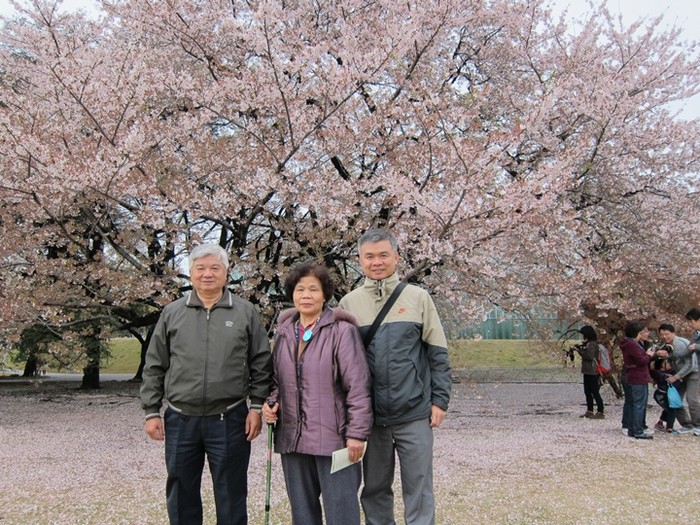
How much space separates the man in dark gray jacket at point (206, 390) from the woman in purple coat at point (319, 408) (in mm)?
185

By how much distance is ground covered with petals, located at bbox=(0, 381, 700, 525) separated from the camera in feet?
12.2

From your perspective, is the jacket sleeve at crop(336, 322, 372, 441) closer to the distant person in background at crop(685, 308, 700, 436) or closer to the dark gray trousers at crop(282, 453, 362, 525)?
the dark gray trousers at crop(282, 453, 362, 525)

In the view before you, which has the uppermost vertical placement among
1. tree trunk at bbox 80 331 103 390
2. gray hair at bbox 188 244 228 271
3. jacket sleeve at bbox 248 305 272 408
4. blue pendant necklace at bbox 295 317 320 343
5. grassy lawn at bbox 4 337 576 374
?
gray hair at bbox 188 244 228 271

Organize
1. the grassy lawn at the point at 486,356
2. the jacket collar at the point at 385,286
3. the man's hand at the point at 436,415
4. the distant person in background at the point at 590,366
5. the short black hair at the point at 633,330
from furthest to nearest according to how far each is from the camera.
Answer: the grassy lawn at the point at 486,356 → the distant person in background at the point at 590,366 → the short black hair at the point at 633,330 → the jacket collar at the point at 385,286 → the man's hand at the point at 436,415

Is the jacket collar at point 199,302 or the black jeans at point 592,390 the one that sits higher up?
the jacket collar at point 199,302

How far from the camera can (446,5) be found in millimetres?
6578

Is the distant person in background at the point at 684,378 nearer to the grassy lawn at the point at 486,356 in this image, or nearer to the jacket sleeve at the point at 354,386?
the jacket sleeve at the point at 354,386

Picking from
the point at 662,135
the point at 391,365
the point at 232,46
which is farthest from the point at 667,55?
the point at 391,365

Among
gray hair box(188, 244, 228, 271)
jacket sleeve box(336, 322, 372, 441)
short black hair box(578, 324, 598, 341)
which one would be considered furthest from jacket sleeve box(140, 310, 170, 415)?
short black hair box(578, 324, 598, 341)

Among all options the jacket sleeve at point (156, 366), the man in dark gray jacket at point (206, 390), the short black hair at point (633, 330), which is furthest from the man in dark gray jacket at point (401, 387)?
the short black hair at point (633, 330)

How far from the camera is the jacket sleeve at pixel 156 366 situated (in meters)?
2.79

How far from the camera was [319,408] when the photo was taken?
8.30 feet

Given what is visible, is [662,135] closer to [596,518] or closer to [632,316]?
[632,316]

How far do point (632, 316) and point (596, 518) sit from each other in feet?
21.9
